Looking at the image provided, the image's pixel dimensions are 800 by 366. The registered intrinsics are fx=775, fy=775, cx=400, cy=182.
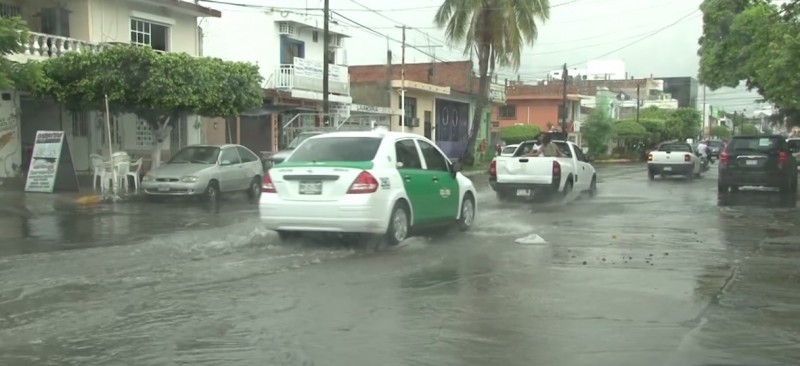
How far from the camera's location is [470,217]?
12.8 m

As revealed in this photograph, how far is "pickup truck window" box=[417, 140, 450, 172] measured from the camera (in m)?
11.5

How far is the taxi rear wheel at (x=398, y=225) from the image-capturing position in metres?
10.2

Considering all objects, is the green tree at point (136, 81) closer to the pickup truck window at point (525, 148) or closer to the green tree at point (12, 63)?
the green tree at point (12, 63)

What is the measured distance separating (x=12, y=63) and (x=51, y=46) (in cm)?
713

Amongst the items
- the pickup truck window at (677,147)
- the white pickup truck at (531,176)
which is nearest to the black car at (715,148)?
the pickup truck window at (677,147)

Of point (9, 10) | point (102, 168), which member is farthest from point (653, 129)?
point (102, 168)

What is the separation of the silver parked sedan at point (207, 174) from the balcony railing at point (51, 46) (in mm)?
4452

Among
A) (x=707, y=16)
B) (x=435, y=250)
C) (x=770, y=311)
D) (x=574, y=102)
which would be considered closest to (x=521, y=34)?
(x=707, y=16)

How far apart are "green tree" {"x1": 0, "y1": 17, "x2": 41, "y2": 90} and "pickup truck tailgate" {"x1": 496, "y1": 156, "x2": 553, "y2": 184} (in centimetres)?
1024

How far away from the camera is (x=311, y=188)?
10000 millimetres

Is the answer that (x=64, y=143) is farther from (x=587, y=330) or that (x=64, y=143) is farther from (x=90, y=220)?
(x=587, y=330)

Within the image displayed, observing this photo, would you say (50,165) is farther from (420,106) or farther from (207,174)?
(420,106)

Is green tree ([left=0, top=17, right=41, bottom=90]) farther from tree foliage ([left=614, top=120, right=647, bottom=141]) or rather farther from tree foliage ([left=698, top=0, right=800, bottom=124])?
tree foliage ([left=614, top=120, right=647, bottom=141])

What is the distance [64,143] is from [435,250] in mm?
12108
